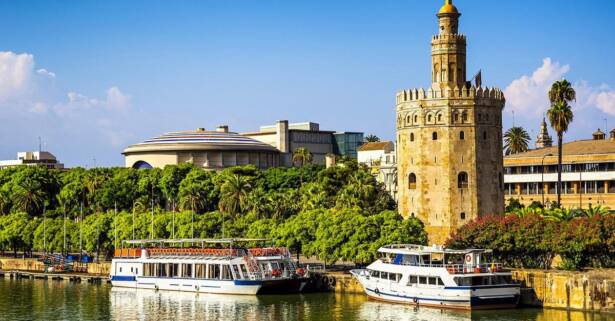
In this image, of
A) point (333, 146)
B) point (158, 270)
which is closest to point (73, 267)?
point (158, 270)

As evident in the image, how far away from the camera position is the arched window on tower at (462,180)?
85.9 meters

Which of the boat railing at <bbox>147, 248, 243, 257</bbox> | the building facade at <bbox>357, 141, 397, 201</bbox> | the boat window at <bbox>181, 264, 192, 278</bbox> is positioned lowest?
the boat window at <bbox>181, 264, 192, 278</bbox>

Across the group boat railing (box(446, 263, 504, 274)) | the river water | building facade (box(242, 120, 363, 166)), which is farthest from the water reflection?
building facade (box(242, 120, 363, 166))

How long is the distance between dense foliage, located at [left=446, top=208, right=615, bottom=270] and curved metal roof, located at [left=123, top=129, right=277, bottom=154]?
86.6m

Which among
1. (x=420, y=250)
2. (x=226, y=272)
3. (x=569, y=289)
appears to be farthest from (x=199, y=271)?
(x=569, y=289)

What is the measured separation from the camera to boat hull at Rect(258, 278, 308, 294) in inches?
3100

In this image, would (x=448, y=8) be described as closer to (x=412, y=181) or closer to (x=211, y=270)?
(x=412, y=181)

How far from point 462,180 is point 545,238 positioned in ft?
47.7

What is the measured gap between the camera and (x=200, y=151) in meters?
161

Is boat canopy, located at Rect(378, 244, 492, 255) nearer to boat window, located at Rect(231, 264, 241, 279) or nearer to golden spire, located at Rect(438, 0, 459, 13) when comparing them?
boat window, located at Rect(231, 264, 241, 279)

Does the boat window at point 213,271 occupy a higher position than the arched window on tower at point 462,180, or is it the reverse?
the arched window on tower at point 462,180

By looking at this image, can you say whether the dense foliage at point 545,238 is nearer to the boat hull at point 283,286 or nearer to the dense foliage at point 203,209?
the dense foliage at point 203,209

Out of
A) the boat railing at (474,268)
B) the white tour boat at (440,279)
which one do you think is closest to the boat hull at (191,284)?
the white tour boat at (440,279)

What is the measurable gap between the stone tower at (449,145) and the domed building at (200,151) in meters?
76.2
